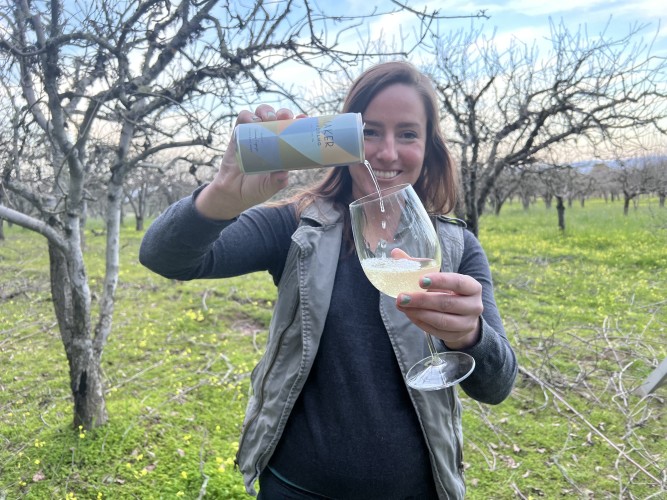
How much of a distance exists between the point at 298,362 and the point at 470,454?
277 centimetres

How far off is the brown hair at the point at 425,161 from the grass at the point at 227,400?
2201 millimetres

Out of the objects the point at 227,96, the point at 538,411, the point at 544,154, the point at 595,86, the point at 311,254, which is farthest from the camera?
the point at 544,154

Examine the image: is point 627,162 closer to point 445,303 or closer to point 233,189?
point 445,303

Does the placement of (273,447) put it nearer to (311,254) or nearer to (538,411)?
(311,254)

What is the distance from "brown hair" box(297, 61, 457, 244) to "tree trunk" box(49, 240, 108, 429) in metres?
2.16

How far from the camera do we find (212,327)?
615cm

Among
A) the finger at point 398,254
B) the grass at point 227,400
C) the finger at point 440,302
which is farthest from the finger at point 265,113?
the grass at point 227,400

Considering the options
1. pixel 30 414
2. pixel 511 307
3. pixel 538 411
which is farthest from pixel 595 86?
pixel 30 414

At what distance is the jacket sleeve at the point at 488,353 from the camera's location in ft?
3.93

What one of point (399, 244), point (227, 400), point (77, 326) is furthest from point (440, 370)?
point (227, 400)

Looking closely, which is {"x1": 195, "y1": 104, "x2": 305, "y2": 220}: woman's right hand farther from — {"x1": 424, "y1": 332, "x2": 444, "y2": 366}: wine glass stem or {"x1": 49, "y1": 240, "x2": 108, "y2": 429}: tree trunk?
{"x1": 49, "y1": 240, "x2": 108, "y2": 429}: tree trunk

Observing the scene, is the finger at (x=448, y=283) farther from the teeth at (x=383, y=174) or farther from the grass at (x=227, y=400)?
the grass at (x=227, y=400)

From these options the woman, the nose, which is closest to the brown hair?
the woman

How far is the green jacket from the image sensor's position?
1.28m
